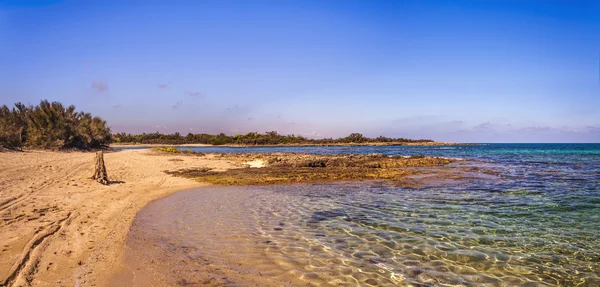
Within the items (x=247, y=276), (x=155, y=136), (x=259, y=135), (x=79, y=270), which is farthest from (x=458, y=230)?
(x=155, y=136)

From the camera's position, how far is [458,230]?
6930 mm

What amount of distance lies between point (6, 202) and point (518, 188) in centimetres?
1747

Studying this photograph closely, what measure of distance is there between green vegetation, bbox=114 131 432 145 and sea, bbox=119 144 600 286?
81598 mm

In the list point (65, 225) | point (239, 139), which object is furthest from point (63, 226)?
point (239, 139)

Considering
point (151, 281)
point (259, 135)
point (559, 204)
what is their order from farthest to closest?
1. point (259, 135)
2. point (559, 204)
3. point (151, 281)

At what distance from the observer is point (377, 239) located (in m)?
6.43

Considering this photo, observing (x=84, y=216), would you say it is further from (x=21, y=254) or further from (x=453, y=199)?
(x=453, y=199)

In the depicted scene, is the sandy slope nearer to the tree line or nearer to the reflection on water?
the reflection on water

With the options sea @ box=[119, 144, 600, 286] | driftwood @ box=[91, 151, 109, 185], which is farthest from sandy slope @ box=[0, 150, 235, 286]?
sea @ box=[119, 144, 600, 286]

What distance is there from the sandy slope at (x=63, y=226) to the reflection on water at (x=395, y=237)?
100cm

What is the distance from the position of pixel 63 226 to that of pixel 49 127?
3625 cm

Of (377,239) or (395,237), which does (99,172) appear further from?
(395,237)

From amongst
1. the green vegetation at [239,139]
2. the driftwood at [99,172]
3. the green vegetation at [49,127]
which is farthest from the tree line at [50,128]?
the green vegetation at [239,139]

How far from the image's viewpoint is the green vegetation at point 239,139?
93188mm
